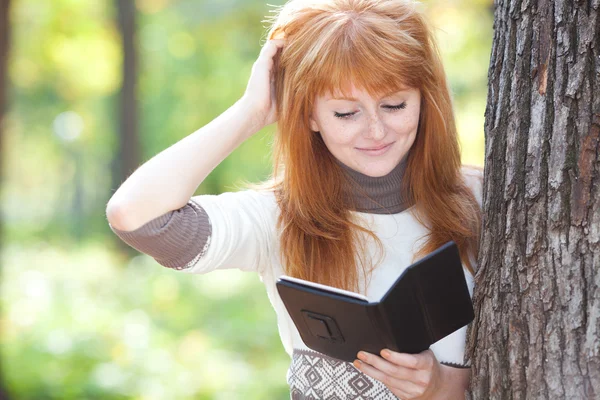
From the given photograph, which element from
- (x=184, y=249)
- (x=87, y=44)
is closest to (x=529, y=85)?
(x=184, y=249)

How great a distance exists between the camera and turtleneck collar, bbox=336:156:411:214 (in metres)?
2.17

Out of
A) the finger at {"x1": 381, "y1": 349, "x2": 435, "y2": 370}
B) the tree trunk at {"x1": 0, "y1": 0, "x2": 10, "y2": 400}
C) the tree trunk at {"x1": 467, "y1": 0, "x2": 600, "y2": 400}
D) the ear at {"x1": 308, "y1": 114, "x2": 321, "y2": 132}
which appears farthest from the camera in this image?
the tree trunk at {"x1": 0, "y1": 0, "x2": 10, "y2": 400}

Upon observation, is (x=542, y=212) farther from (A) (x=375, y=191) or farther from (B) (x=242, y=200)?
(B) (x=242, y=200)

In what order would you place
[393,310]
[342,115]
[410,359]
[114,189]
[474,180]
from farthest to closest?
[114,189], [474,180], [342,115], [410,359], [393,310]

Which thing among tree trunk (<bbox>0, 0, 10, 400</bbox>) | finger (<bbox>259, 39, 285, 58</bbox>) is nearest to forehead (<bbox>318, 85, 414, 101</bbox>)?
finger (<bbox>259, 39, 285, 58</bbox>)

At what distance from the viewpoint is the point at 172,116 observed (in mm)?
18266

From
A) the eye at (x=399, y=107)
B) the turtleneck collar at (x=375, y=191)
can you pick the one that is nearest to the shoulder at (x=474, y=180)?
the turtleneck collar at (x=375, y=191)

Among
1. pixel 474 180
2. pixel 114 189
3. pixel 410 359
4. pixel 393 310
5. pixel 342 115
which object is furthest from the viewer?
pixel 114 189

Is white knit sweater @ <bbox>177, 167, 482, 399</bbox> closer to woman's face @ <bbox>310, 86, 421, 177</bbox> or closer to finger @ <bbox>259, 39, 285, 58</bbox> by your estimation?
woman's face @ <bbox>310, 86, 421, 177</bbox>

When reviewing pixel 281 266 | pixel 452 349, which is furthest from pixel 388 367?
pixel 281 266

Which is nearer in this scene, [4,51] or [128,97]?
[4,51]

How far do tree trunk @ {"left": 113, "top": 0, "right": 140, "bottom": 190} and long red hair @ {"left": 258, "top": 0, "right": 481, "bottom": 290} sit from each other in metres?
9.64

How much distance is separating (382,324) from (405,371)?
0.66ft

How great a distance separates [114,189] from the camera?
647cm
